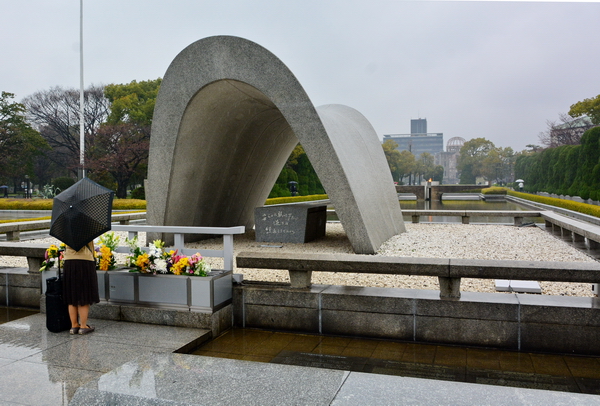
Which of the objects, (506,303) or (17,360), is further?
(506,303)

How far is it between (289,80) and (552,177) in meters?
34.9

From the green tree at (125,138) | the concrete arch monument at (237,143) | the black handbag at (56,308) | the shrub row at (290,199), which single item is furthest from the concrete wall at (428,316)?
the green tree at (125,138)

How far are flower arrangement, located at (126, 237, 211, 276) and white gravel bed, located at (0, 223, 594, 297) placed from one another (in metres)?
2.41

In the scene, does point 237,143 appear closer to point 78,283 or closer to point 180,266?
point 180,266

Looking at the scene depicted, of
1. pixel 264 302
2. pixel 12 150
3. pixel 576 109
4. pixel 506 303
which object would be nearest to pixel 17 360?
pixel 264 302

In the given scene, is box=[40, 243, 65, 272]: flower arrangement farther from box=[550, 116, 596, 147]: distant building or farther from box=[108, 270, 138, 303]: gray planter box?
box=[550, 116, 596, 147]: distant building

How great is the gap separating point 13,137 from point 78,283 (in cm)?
3792

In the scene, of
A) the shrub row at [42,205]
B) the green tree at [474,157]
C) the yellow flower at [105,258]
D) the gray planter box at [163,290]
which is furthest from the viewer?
the green tree at [474,157]

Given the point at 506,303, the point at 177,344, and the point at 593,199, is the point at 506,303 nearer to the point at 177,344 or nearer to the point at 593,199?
the point at 177,344

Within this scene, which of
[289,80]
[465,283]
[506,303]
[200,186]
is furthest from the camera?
[200,186]

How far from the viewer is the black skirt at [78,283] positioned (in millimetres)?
4922

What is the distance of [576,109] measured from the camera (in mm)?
40375

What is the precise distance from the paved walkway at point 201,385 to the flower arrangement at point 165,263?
3.38 feet

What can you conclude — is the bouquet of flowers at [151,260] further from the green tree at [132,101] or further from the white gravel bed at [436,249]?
the green tree at [132,101]
